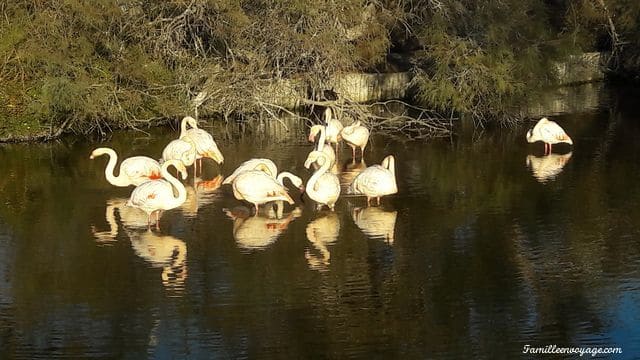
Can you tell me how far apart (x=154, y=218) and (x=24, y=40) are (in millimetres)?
9156

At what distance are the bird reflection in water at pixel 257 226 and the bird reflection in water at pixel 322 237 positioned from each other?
0.45 metres

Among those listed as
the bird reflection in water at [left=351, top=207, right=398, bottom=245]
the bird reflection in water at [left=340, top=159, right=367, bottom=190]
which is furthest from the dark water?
the bird reflection in water at [left=340, top=159, right=367, bottom=190]

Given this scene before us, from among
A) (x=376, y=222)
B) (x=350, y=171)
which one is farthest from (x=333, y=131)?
(x=376, y=222)

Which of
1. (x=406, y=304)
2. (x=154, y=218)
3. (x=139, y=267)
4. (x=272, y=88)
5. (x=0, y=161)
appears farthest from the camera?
(x=272, y=88)

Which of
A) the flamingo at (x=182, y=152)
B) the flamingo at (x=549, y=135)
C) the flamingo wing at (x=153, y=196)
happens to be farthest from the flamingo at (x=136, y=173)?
the flamingo at (x=549, y=135)

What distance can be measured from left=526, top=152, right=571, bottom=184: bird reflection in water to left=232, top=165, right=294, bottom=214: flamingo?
17.5 feet

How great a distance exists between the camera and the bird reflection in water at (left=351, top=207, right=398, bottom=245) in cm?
1390

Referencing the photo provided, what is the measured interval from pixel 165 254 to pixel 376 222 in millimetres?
3402

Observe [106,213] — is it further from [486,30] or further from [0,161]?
[486,30]

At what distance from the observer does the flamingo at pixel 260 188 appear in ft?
48.2

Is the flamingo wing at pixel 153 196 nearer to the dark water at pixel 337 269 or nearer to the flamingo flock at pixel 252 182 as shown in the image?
the flamingo flock at pixel 252 182

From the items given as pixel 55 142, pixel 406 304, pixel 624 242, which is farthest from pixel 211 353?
pixel 55 142

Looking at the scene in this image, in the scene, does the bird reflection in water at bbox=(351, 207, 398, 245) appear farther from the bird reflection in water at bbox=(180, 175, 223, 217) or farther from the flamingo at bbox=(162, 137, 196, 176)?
the flamingo at bbox=(162, 137, 196, 176)

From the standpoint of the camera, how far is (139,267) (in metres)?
12.5
